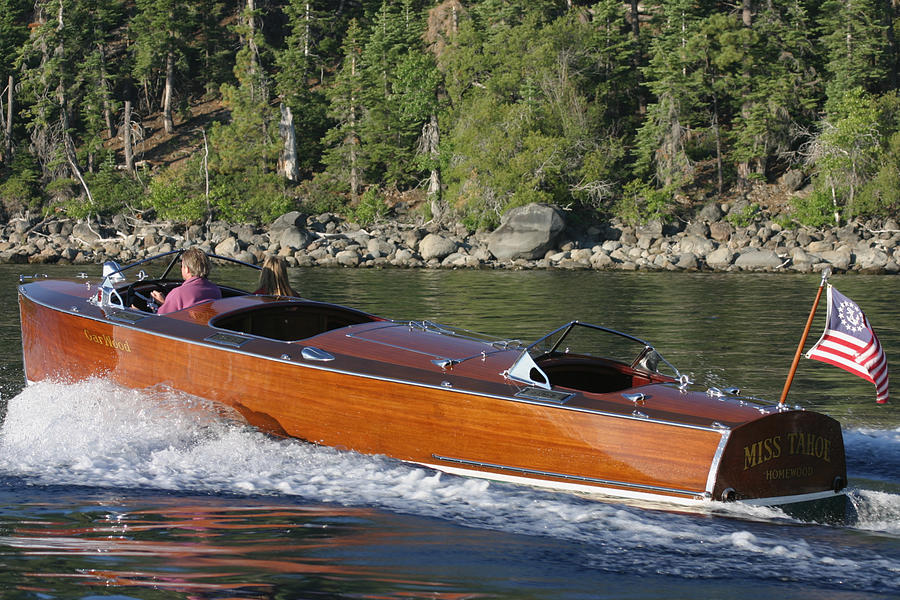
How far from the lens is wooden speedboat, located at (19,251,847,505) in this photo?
18.7ft

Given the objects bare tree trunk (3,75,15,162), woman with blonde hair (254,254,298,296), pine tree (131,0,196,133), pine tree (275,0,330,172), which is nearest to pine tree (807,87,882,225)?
pine tree (275,0,330,172)

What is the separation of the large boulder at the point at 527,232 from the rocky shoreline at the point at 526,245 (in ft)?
0.12

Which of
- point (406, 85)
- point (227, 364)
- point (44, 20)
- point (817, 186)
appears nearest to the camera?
point (227, 364)

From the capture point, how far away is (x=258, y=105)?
150 feet

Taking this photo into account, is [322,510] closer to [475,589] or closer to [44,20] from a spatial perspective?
[475,589]

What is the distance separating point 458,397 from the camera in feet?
20.6

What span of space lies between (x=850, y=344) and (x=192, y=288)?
17.1 ft

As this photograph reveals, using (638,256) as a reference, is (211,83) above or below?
above

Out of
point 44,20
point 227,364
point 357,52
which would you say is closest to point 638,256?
point 357,52

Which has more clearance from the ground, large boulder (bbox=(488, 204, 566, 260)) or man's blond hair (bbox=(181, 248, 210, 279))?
man's blond hair (bbox=(181, 248, 210, 279))

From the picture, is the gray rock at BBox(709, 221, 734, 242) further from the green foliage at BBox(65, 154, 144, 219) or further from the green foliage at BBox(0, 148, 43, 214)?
the green foliage at BBox(0, 148, 43, 214)

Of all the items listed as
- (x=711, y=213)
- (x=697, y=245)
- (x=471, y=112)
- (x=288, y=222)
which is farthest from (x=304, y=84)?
(x=697, y=245)

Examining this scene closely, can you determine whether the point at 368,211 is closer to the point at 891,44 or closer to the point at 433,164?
the point at 433,164

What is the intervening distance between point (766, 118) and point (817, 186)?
164 inches
